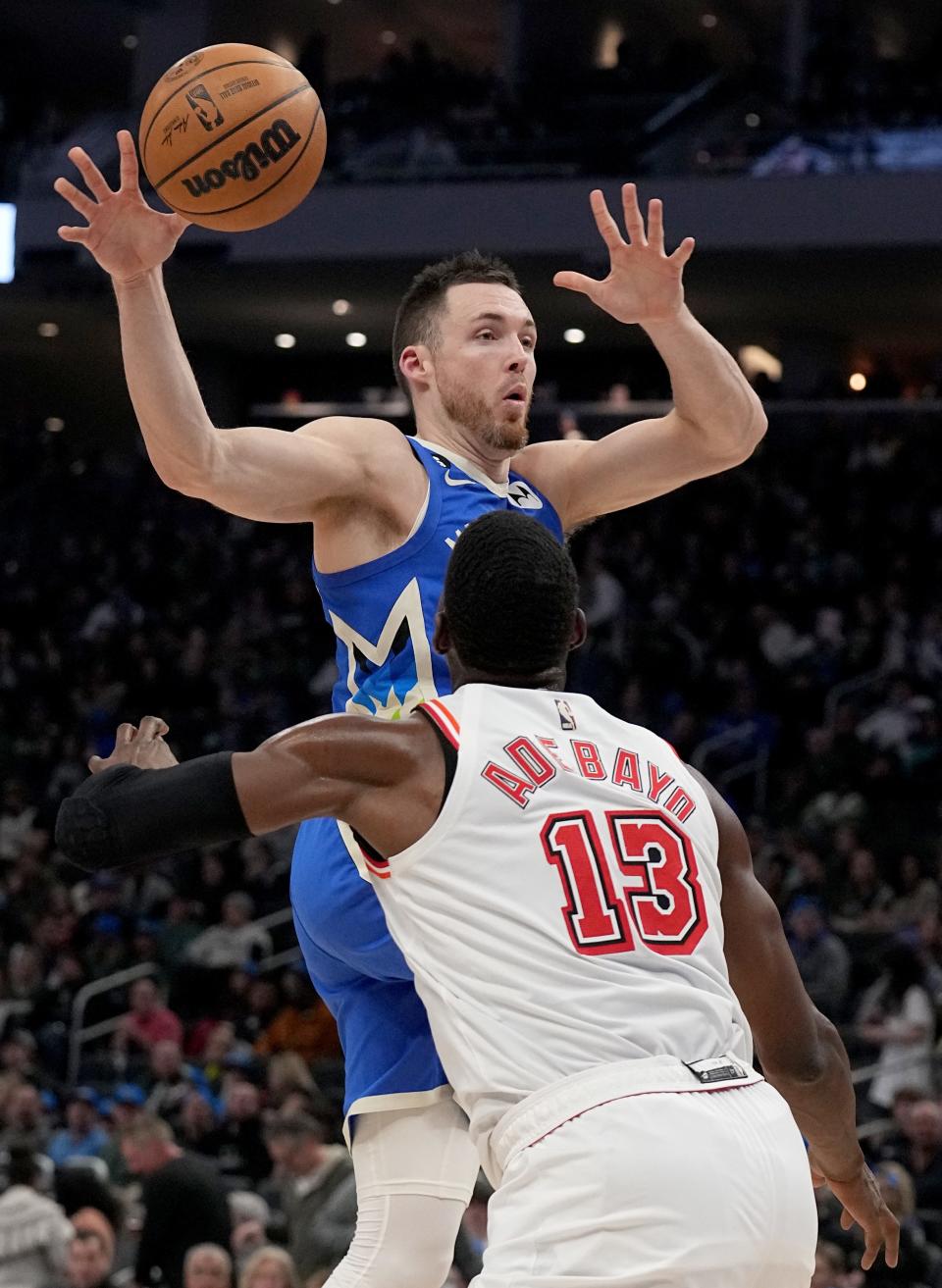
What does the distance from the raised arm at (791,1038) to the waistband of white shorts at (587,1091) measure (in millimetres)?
445

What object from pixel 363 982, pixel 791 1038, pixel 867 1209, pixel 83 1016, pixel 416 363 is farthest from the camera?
pixel 83 1016

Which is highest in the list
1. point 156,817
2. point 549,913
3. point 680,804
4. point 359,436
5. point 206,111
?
point 206,111

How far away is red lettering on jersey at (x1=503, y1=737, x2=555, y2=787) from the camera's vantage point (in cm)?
314

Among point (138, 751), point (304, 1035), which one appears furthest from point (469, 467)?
point (304, 1035)

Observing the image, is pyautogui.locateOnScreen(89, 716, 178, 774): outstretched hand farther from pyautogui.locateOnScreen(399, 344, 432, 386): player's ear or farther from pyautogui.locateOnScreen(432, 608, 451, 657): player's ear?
pyautogui.locateOnScreen(399, 344, 432, 386): player's ear

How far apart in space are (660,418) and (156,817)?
78.6 inches

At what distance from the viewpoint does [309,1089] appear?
35.5 feet

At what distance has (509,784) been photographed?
10.3ft

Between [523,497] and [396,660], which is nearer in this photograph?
[396,660]

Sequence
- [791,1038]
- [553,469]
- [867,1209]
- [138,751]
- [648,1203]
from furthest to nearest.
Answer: [553,469]
[867,1209]
[791,1038]
[138,751]
[648,1203]

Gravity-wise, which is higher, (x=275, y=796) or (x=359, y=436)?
(x=359, y=436)

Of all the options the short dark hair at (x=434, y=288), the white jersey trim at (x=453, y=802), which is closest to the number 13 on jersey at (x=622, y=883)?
the white jersey trim at (x=453, y=802)

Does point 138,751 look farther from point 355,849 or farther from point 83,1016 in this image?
point 83,1016

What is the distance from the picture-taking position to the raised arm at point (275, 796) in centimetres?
310
